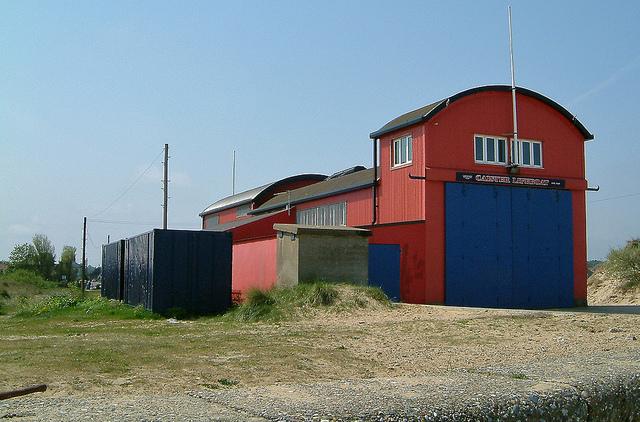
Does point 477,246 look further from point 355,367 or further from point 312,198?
point 355,367

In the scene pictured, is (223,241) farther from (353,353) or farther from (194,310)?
(353,353)

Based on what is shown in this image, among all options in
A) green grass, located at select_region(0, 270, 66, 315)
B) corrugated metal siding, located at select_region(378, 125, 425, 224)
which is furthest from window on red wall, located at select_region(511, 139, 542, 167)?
green grass, located at select_region(0, 270, 66, 315)

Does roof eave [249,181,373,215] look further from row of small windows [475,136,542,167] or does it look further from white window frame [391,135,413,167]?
row of small windows [475,136,542,167]

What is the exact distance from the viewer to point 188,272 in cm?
2147

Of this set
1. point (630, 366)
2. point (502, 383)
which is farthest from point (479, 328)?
point (502, 383)

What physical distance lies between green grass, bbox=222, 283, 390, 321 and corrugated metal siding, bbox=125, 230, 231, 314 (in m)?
2.04

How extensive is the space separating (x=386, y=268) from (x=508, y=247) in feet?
15.4

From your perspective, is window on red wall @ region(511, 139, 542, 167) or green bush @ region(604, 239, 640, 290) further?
green bush @ region(604, 239, 640, 290)

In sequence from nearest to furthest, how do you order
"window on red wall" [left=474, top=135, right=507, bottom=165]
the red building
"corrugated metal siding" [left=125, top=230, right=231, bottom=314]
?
"corrugated metal siding" [left=125, top=230, right=231, bottom=314], the red building, "window on red wall" [left=474, top=135, right=507, bottom=165]

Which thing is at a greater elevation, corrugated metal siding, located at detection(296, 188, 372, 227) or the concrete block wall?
corrugated metal siding, located at detection(296, 188, 372, 227)

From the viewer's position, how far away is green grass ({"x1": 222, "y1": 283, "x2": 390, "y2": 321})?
18.2 metres

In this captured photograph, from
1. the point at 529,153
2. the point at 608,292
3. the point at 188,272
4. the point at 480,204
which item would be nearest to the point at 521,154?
the point at 529,153

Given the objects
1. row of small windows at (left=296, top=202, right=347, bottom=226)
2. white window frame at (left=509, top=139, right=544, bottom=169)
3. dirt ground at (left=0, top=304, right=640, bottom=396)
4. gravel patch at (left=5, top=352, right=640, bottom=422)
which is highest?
white window frame at (left=509, top=139, right=544, bottom=169)

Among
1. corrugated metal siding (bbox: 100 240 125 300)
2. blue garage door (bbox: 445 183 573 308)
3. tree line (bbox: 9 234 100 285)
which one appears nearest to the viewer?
blue garage door (bbox: 445 183 573 308)
